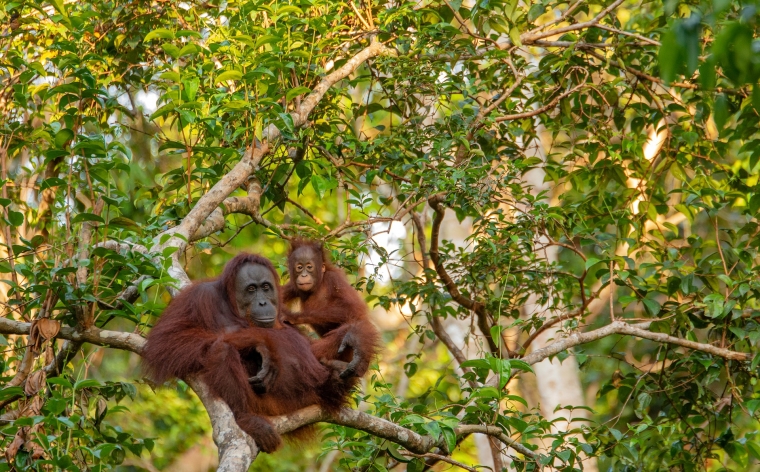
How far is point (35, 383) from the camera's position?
3.37m

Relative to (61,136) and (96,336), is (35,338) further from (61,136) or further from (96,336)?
(61,136)

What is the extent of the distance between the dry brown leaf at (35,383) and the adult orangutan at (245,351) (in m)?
0.42

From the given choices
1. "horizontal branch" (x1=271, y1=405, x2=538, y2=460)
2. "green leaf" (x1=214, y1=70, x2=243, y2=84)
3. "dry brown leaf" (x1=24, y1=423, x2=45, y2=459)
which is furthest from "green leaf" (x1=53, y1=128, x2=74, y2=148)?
"horizontal branch" (x1=271, y1=405, x2=538, y2=460)

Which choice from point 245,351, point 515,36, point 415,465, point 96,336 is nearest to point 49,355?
point 96,336

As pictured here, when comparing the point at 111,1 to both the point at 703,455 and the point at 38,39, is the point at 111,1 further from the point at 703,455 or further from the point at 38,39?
the point at 703,455

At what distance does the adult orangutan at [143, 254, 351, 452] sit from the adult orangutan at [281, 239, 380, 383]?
22 cm

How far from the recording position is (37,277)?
11.6 ft

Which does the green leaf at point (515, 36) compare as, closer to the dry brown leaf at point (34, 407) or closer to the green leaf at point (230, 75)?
the green leaf at point (230, 75)

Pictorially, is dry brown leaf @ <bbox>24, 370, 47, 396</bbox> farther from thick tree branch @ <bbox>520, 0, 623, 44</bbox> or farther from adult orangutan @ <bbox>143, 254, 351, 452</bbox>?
thick tree branch @ <bbox>520, 0, 623, 44</bbox>

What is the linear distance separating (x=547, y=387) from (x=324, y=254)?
3.82 meters

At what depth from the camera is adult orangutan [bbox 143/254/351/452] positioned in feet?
11.2

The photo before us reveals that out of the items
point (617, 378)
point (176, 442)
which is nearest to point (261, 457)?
point (176, 442)

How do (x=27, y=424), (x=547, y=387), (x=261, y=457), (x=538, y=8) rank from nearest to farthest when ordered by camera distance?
(x=27, y=424) < (x=538, y=8) < (x=547, y=387) < (x=261, y=457)

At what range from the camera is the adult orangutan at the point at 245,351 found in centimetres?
342
